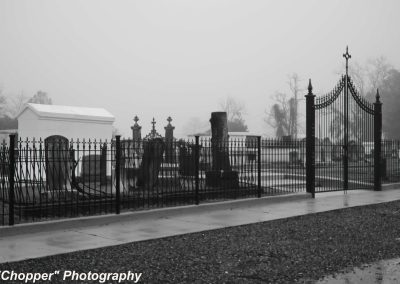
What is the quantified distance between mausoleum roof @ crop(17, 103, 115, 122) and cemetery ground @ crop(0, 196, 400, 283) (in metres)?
10.7

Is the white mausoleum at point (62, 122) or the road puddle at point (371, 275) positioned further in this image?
the white mausoleum at point (62, 122)

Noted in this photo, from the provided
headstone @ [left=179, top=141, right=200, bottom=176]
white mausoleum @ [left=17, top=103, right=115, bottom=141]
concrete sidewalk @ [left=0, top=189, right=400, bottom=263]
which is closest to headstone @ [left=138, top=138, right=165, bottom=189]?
headstone @ [left=179, top=141, right=200, bottom=176]

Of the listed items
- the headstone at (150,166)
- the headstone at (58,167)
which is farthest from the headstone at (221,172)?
the headstone at (58,167)

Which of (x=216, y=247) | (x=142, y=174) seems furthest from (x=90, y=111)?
(x=216, y=247)

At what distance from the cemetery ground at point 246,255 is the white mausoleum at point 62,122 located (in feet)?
35.1

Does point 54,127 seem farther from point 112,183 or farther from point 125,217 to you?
point 125,217

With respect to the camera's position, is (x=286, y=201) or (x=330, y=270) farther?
(x=286, y=201)

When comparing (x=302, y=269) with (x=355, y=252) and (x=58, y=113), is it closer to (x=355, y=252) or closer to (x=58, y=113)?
(x=355, y=252)

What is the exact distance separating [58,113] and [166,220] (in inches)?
363

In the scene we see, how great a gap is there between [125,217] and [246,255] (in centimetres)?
404

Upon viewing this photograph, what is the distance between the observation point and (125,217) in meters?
10.4

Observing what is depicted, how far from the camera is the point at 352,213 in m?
11.6

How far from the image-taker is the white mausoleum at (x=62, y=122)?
17500 millimetres

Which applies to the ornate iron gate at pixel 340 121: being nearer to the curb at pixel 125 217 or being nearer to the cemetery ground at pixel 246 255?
the curb at pixel 125 217
